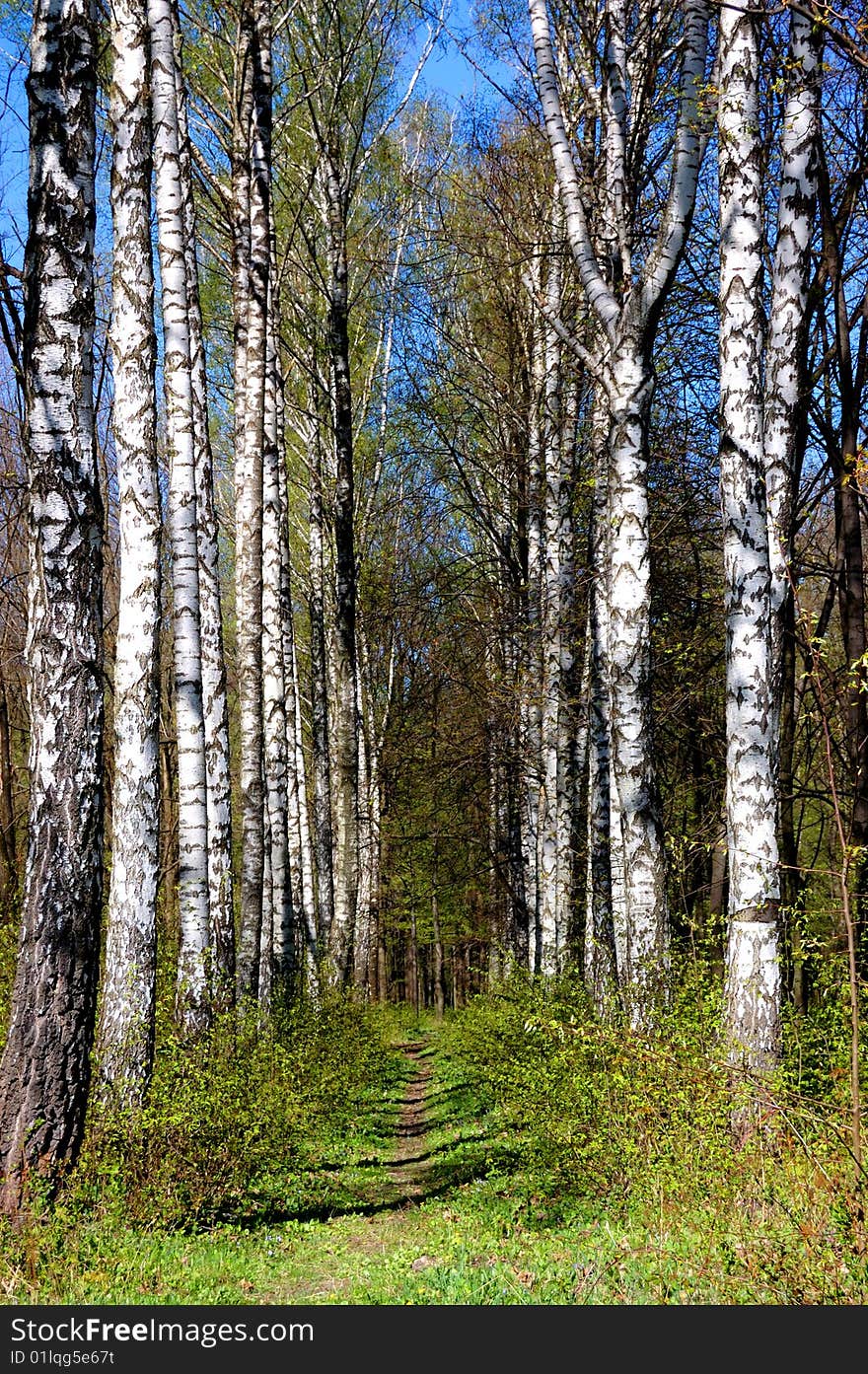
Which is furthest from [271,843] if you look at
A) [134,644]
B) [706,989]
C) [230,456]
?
[230,456]

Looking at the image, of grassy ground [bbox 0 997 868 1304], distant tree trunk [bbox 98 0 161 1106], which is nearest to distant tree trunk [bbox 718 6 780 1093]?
grassy ground [bbox 0 997 868 1304]

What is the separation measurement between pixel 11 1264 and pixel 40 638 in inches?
123

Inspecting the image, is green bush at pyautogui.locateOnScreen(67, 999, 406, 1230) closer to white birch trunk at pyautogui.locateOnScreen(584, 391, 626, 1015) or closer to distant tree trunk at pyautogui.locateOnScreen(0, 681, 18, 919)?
white birch trunk at pyautogui.locateOnScreen(584, 391, 626, 1015)

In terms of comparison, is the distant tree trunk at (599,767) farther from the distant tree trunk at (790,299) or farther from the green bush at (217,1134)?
the green bush at (217,1134)

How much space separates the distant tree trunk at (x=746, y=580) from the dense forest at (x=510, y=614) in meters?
0.02

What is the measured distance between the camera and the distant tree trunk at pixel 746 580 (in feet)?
20.4

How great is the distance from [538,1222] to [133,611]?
4.84 m

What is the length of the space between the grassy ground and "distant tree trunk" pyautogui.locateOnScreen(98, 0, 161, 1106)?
3.58ft

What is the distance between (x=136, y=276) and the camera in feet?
25.3

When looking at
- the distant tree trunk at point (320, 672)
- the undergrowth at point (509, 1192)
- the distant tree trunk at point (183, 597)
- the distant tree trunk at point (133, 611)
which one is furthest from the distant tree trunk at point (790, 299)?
the distant tree trunk at point (320, 672)

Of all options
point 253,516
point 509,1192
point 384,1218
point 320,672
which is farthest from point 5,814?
point 509,1192

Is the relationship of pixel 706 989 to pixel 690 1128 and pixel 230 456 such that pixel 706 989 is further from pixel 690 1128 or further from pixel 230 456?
pixel 230 456

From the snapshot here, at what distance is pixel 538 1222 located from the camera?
685 cm

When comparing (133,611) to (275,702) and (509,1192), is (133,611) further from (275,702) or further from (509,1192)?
(275,702)
